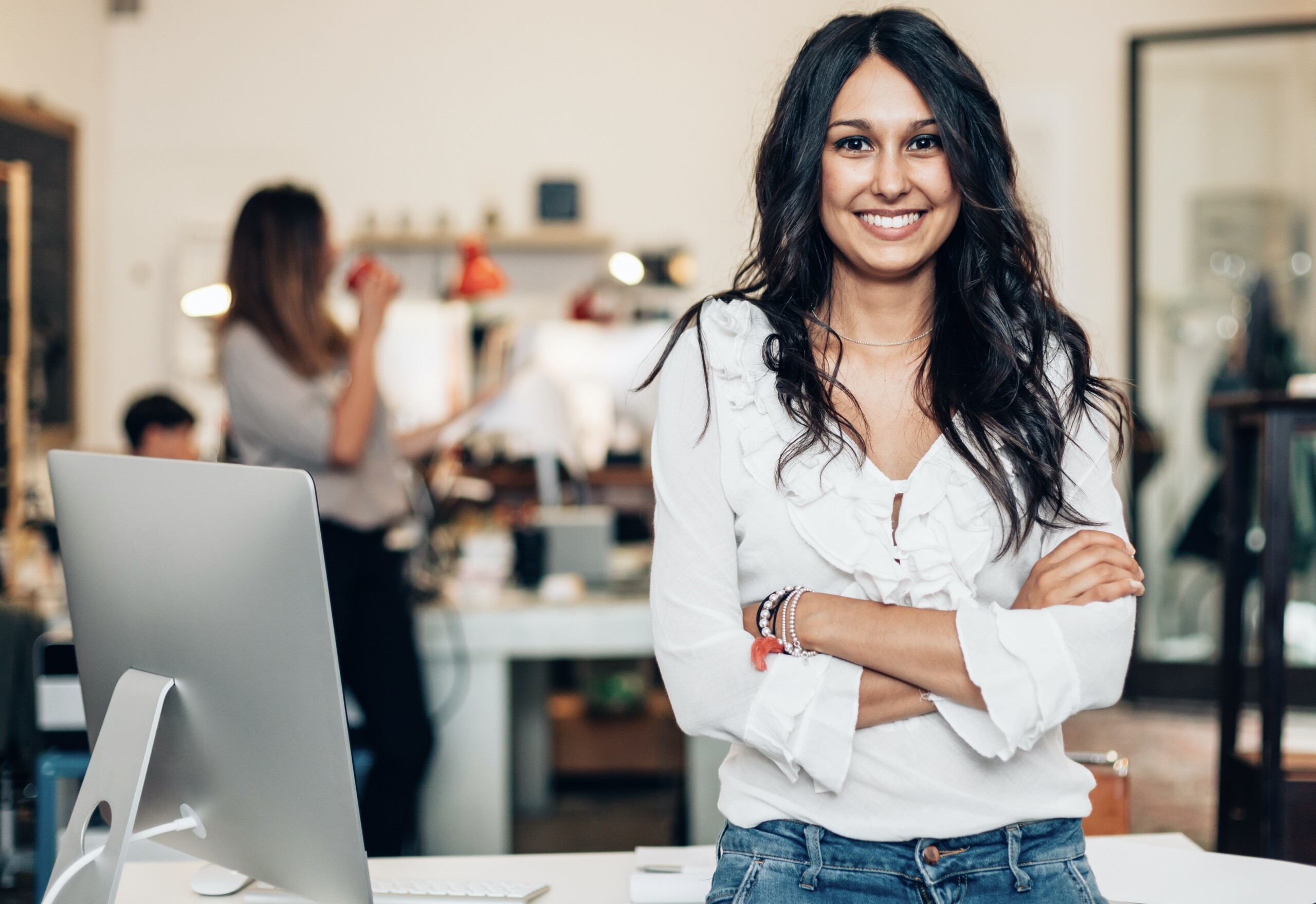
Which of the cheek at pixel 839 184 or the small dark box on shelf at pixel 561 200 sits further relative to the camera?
the small dark box on shelf at pixel 561 200

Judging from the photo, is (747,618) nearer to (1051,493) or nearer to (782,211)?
(1051,493)

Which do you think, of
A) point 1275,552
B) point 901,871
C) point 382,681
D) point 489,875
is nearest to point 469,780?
point 382,681

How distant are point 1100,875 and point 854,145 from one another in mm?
815

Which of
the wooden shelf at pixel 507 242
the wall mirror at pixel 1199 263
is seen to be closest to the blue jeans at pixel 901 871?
the wall mirror at pixel 1199 263

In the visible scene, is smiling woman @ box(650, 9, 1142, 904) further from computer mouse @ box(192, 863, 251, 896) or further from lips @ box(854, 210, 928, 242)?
computer mouse @ box(192, 863, 251, 896)

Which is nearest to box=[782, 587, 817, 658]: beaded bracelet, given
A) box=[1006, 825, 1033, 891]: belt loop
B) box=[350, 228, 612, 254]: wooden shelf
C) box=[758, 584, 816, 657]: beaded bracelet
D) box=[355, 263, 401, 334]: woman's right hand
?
box=[758, 584, 816, 657]: beaded bracelet

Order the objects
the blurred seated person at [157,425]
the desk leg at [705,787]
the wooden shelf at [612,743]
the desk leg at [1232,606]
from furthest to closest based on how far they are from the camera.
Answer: the wooden shelf at [612,743], the blurred seated person at [157,425], the desk leg at [705,787], the desk leg at [1232,606]

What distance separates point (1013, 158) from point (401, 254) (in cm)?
485

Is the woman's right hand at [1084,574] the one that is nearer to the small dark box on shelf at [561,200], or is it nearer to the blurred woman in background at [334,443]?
the blurred woman in background at [334,443]

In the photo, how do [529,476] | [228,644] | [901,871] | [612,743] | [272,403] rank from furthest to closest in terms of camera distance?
[529,476]
[612,743]
[272,403]
[901,871]
[228,644]

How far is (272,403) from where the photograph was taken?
2.34 metres

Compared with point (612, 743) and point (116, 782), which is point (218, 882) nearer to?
point (116, 782)

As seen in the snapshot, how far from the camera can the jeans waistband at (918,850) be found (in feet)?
3.50

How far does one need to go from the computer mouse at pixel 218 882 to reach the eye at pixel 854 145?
0.98m
